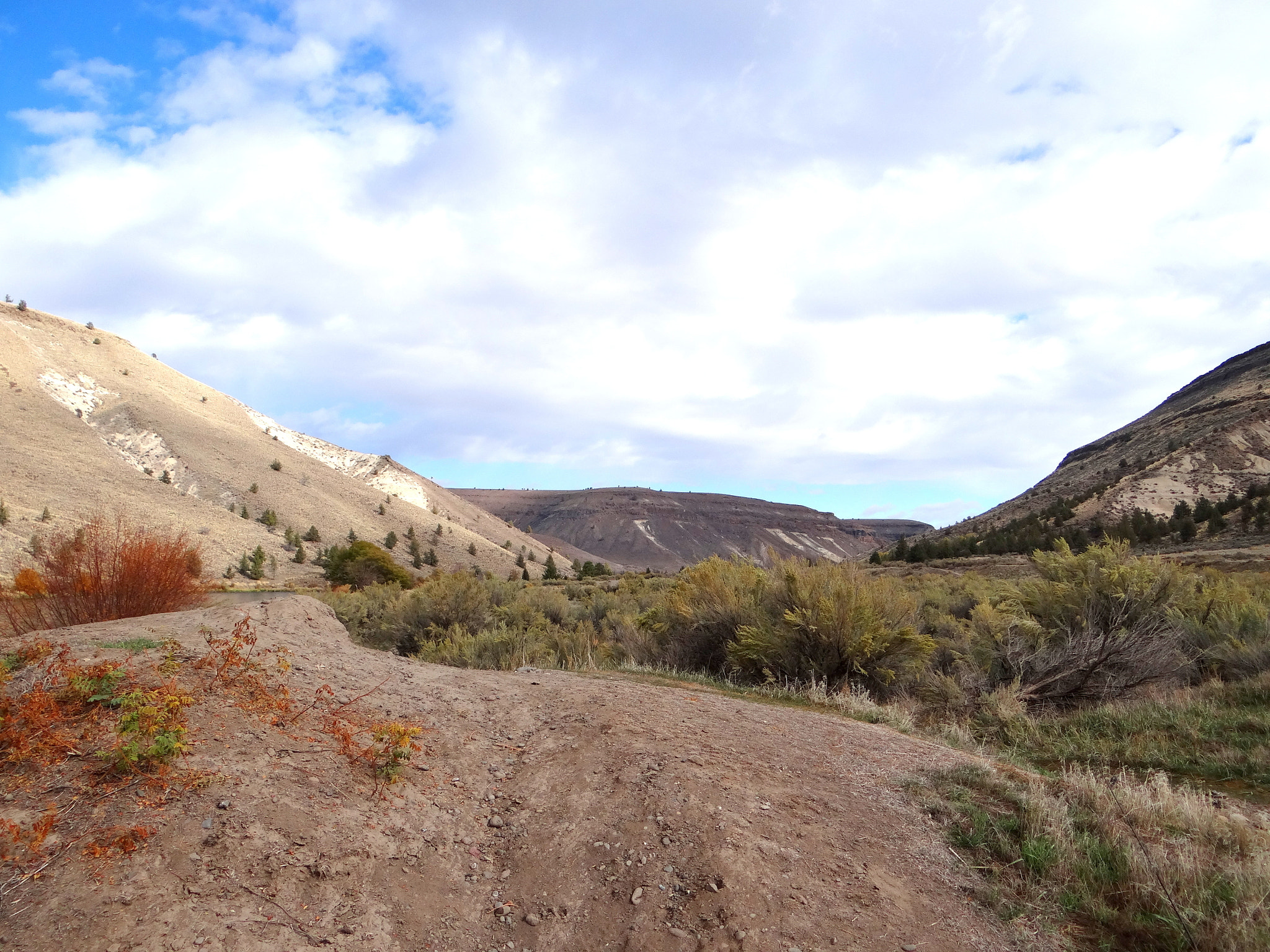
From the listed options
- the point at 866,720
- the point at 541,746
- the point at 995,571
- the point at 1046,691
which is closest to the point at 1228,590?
the point at 1046,691

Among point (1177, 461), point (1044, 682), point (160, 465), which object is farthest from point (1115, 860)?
point (160, 465)

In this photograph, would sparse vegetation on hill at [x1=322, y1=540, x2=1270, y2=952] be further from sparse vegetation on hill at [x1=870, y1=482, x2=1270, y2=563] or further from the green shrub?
the green shrub

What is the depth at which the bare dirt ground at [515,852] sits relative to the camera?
3.27m

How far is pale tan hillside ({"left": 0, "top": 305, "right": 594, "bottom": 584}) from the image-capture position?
158ft

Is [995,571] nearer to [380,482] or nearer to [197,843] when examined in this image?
[197,843]

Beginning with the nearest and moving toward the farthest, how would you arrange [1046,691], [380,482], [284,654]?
[284,654]
[1046,691]
[380,482]

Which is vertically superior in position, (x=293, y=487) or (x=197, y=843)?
(x=293, y=487)

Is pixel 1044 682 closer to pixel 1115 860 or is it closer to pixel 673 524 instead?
pixel 1115 860

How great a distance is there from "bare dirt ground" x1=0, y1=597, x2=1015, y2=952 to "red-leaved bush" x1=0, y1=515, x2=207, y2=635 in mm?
6129

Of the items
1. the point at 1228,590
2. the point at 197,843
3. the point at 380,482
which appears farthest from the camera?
the point at 380,482

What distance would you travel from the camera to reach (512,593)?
18.7 meters

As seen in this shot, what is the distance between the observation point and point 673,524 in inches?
5782

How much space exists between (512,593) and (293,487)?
57.4 m

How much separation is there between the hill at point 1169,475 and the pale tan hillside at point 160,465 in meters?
47.5
